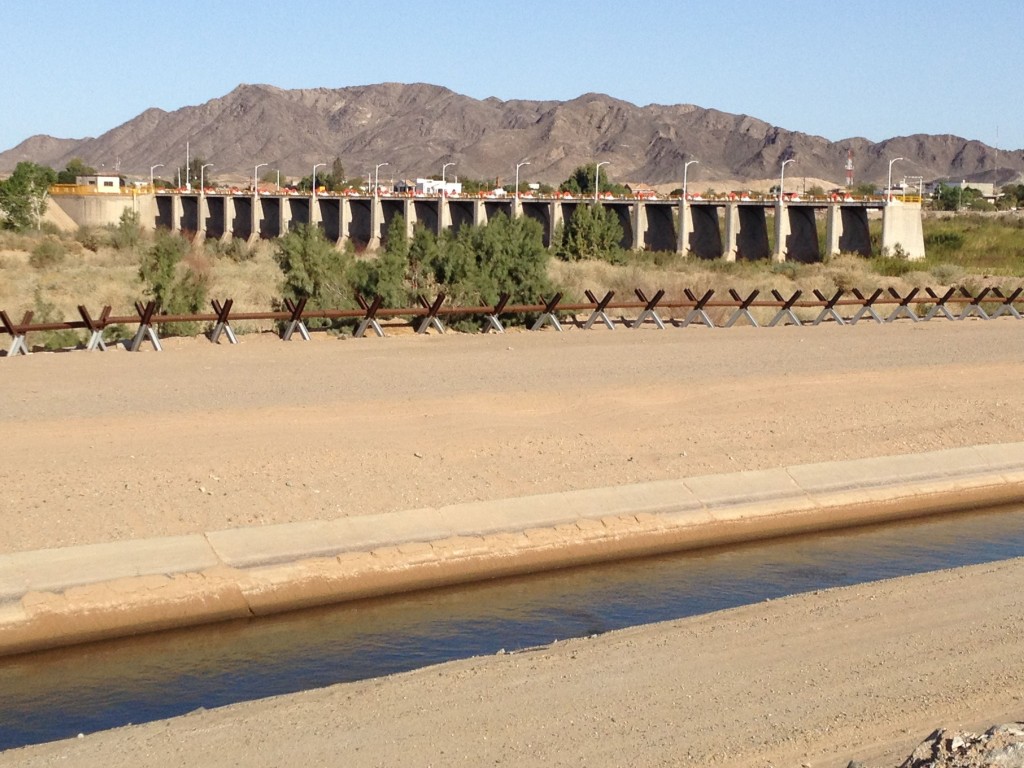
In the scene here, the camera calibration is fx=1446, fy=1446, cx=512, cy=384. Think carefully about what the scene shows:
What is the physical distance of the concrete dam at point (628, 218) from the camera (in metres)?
72.1

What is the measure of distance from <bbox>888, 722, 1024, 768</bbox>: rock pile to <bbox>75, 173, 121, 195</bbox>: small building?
332 feet

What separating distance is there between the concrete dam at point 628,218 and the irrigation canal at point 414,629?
162 feet

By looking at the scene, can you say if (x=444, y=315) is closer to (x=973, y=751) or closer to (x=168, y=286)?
(x=168, y=286)

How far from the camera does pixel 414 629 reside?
435 inches

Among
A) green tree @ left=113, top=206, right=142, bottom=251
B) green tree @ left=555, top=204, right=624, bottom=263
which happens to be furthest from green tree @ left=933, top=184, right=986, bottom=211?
green tree @ left=113, top=206, right=142, bottom=251

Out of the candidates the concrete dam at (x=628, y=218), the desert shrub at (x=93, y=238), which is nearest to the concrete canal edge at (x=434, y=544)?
the concrete dam at (x=628, y=218)

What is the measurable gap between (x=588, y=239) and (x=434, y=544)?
51757mm

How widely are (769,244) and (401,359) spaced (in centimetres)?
5989

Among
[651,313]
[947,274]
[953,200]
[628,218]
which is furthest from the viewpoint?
[953,200]

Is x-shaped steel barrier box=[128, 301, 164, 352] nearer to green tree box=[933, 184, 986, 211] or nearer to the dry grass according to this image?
the dry grass

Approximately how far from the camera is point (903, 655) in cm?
914

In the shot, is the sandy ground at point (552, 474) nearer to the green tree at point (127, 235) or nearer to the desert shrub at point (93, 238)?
the green tree at point (127, 235)

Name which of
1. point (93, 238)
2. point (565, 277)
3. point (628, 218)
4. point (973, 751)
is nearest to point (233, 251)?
point (93, 238)

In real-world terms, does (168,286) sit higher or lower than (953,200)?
lower
